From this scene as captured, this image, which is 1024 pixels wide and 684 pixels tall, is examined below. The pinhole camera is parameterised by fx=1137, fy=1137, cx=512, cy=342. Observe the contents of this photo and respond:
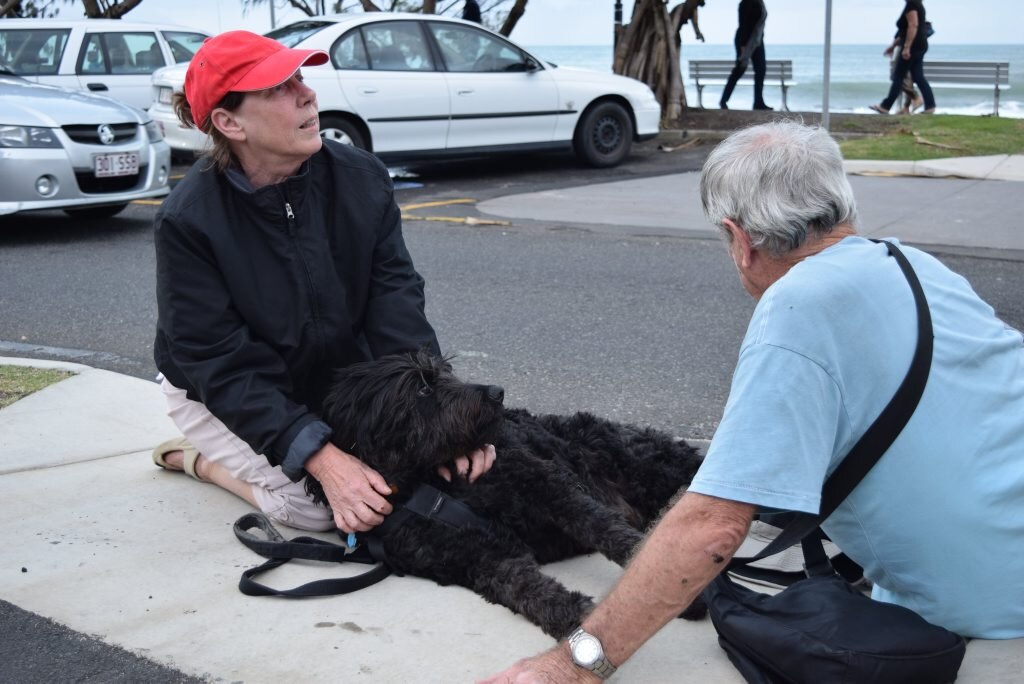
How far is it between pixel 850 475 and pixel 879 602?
0.41m

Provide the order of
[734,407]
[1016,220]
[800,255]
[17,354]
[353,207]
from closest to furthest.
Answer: [734,407] → [800,255] → [353,207] → [17,354] → [1016,220]

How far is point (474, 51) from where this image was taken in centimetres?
1219

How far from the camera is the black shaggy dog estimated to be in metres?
3.22

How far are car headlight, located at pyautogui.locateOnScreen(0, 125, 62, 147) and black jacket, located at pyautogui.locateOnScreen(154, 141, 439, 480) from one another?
241 inches

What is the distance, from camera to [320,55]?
12.5ft

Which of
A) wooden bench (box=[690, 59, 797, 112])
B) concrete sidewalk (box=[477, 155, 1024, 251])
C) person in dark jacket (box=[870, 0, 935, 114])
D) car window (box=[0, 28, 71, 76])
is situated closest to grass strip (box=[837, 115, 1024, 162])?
concrete sidewalk (box=[477, 155, 1024, 251])

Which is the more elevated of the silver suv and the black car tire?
the silver suv

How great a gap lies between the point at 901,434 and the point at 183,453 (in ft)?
9.11

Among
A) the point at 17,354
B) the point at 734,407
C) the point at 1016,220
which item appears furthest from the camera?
the point at 1016,220

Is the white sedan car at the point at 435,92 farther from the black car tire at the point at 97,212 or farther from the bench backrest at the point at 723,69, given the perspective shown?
the bench backrest at the point at 723,69

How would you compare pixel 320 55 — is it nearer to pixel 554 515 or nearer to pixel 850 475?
pixel 554 515

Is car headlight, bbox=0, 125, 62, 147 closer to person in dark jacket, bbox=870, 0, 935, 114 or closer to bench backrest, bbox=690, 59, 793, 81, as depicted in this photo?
person in dark jacket, bbox=870, 0, 935, 114

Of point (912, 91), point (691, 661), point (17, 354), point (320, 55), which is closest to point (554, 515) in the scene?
point (691, 661)

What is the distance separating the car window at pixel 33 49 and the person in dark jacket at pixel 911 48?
11876mm
